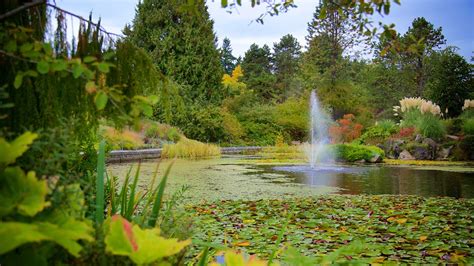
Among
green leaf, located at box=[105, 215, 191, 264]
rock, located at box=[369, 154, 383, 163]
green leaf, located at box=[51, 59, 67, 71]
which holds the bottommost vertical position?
rock, located at box=[369, 154, 383, 163]

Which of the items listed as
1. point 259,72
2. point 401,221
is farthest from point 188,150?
point 259,72

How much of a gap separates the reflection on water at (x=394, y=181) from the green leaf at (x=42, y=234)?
5.47m

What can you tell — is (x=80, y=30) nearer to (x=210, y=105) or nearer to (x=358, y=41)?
(x=210, y=105)

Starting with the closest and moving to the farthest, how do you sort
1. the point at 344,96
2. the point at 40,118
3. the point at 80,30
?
the point at 40,118 → the point at 80,30 → the point at 344,96

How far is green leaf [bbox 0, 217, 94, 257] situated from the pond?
389 cm

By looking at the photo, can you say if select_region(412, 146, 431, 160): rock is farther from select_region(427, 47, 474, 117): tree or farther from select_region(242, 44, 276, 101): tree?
select_region(242, 44, 276, 101): tree

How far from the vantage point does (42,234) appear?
57 cm

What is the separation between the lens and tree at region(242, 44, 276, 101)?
33.7m

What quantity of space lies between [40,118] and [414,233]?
2994mm

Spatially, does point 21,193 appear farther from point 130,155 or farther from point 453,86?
point 453,86

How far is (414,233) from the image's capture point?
3295 mm

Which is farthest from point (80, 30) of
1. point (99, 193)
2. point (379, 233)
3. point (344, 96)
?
point (344, 96)

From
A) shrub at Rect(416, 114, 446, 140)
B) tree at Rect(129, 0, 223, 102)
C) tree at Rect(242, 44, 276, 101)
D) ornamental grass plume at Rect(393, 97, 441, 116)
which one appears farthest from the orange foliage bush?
tree at Rect(242, 44, 276, 101)

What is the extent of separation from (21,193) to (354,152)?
1130cm
